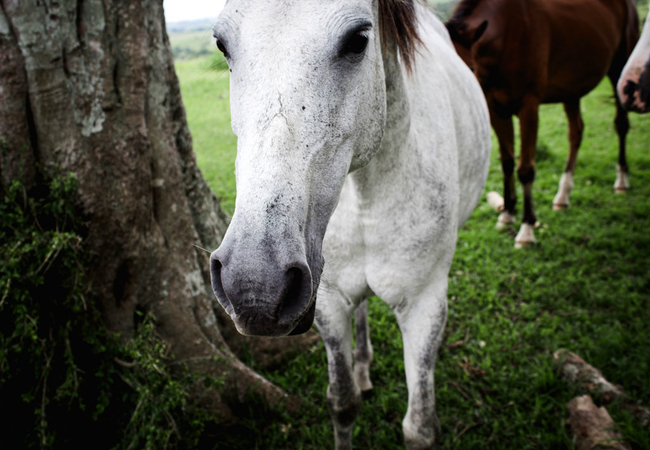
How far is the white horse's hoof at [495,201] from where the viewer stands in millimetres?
5114

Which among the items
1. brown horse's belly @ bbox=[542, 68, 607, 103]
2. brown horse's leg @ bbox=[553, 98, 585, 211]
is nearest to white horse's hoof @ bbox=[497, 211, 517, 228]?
brown horse's leg @ bbox=[553, 98, 585, 211]

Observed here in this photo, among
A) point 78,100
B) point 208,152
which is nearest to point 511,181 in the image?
point 78,100

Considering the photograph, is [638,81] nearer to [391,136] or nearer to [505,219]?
[391,136]

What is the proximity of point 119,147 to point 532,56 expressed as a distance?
3725 millimetres

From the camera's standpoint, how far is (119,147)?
221cm

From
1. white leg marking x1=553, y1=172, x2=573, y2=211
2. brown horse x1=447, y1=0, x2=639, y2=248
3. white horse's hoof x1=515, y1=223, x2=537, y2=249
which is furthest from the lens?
white leg marking x1=553, y1=172, x2=573, y2=211

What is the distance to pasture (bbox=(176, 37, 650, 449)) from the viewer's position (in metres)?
2.52

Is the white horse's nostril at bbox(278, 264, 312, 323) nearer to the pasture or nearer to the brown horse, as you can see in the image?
the pasture

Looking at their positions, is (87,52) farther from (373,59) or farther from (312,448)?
(312,448)

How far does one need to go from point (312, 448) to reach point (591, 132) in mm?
7051

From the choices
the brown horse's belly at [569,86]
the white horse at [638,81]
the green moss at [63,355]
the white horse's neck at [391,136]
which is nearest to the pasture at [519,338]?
the green moss at [63,355]

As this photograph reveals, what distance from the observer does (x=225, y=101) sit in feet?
41.5

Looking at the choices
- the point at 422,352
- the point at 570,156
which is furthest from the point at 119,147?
the point at 570,156

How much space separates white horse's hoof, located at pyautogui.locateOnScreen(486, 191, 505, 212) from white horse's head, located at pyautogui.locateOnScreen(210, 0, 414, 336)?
4.31 m
